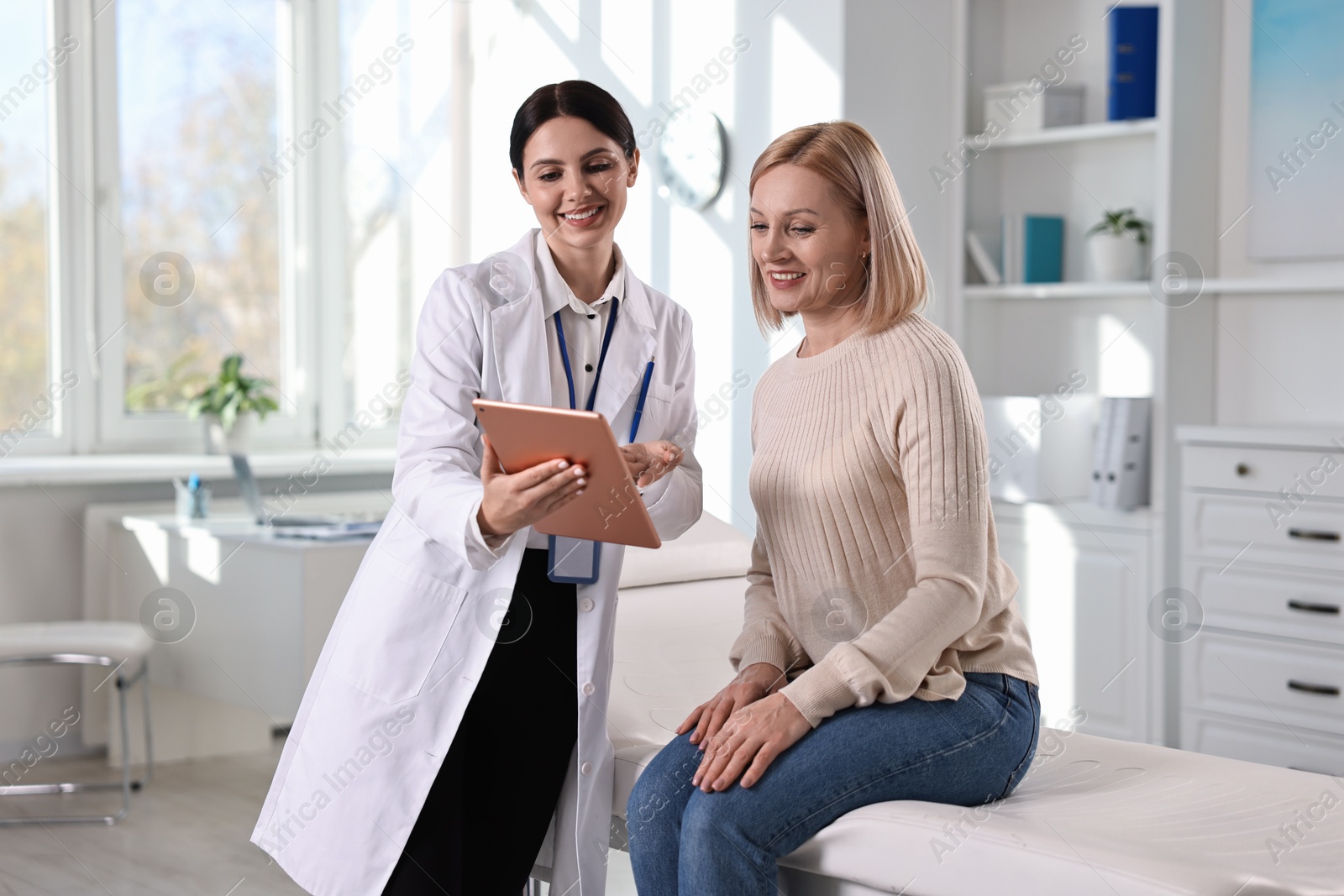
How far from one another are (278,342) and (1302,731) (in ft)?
10.8

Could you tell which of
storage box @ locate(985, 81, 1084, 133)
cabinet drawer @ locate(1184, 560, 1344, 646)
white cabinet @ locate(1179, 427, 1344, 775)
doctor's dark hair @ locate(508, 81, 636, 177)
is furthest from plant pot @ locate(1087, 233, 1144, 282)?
doctor's dark hair @ locate(508, 81, 636, 177)

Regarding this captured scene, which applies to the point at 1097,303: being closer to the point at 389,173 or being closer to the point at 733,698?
the point at 389,173

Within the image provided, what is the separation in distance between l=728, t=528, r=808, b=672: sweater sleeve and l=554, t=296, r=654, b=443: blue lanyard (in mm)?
225

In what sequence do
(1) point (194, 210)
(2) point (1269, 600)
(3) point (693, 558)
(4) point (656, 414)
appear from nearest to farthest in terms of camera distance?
(4) point (656, 414) < (3) point (693, 558) < (2) point (1269, 600) < (1) point (194, 210)

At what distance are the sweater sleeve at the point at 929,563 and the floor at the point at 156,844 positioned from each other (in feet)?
4.44

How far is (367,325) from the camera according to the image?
176 inches

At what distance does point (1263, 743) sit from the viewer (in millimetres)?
2979

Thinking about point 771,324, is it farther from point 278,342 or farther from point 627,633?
point 278,342

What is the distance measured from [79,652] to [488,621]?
196 cm

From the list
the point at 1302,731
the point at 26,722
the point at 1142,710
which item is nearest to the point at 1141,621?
the point at 1142,710

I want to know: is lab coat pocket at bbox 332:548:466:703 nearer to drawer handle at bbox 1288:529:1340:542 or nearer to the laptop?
the laptop

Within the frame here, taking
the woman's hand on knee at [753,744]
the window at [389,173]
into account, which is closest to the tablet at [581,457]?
the woman's hand on knee at [753,744]

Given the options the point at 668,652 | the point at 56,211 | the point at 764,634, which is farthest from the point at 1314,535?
the point at 56,211

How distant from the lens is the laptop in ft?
11.2
